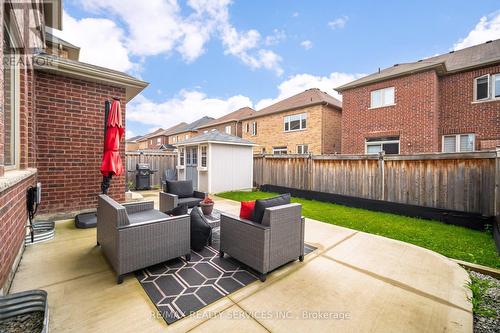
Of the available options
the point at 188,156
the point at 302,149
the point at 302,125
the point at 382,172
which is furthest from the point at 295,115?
the point at 382,172

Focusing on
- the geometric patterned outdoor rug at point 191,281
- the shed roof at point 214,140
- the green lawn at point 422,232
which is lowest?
the green lawn at point 422,232

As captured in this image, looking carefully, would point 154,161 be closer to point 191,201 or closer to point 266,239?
point 191,201

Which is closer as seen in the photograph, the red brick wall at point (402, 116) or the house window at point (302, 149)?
the red brick wall at point (402, 116)

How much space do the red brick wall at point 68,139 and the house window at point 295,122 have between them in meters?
12.5

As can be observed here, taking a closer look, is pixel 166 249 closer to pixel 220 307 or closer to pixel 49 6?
pixel 220 307

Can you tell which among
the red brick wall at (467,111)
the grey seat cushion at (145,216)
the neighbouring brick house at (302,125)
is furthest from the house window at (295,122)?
the grey seat cushion at (145,216)

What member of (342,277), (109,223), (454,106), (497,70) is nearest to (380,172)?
(342,277)

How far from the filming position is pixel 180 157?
35.8ft

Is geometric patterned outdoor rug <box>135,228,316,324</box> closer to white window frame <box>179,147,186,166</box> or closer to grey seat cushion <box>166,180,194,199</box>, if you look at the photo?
grey seat cushion <box>166,180,194,199</box>

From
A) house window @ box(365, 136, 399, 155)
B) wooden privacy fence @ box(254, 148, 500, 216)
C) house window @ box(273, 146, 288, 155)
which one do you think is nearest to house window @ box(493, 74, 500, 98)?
house window @ box(365, 136, 399, 155)

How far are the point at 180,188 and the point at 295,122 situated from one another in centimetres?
1217

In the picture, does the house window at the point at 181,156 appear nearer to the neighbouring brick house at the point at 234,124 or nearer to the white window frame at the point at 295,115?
the white window frame at the point at 295,115

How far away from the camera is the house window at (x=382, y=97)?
11.5 meters

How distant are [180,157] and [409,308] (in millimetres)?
10414
